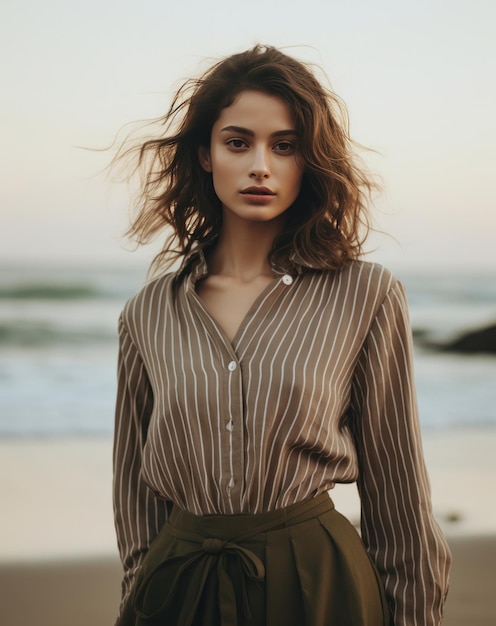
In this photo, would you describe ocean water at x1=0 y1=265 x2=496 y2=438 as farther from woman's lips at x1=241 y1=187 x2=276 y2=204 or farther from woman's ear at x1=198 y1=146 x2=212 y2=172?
woman's lips at x1=241 y1=187 x2=276 y2=204

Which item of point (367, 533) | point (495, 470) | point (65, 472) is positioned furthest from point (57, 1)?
point (367, 533)

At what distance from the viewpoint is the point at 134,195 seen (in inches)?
92.4

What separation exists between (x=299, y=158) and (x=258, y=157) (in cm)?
10

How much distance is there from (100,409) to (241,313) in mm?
5937

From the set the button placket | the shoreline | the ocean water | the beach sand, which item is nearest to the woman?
the button placket

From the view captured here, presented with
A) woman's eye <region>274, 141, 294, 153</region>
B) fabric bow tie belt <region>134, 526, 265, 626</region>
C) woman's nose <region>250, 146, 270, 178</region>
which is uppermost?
woman's eye <region>274, 141, 294, 153</region>

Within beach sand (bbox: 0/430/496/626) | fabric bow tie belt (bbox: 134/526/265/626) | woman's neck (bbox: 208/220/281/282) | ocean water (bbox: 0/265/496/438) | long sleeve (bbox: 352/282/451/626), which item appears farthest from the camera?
ocean water (bbox: 0/265/496/438)

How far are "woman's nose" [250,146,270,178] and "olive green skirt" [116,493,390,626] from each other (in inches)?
24.5

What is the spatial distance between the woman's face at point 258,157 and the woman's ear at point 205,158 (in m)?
0.14

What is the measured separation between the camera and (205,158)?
2201 millimetres

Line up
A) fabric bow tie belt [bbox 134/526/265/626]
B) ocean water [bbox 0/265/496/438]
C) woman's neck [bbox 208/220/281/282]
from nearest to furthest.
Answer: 1. fabric bow tie belt [bbox 134/526/265/626]
2. woman's neck [bbox 208/220/281/282]
3. ocean water [bbox 0/265/496/438]

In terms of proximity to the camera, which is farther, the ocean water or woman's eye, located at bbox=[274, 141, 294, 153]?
the ocean water

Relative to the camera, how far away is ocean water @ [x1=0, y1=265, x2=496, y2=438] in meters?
7.79

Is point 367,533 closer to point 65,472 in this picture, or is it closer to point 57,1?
point 65,472
